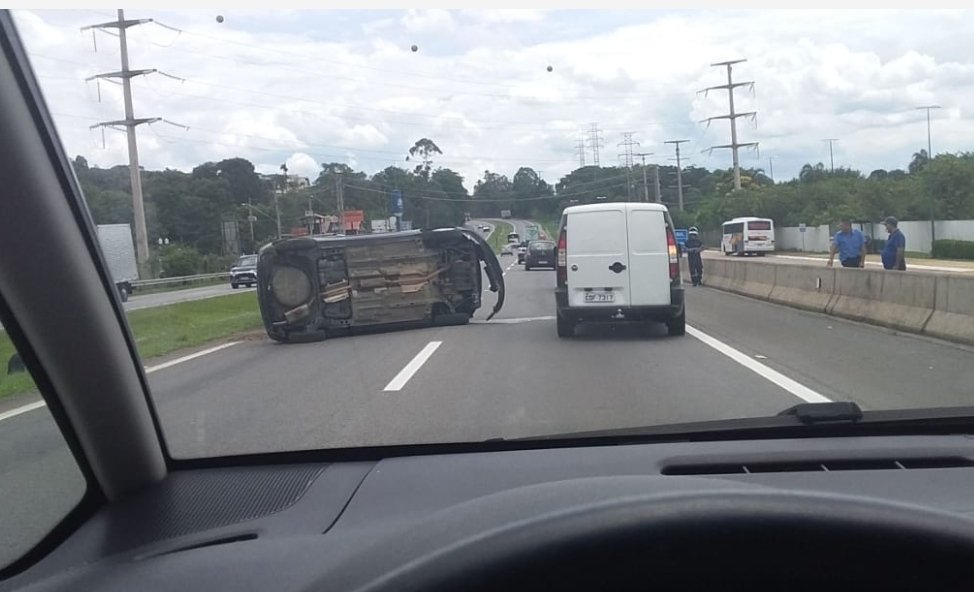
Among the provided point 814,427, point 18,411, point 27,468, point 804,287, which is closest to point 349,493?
point 27,468

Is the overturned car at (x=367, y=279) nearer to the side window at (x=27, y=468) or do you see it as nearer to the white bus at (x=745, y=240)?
the side window at (x=27, y=468)

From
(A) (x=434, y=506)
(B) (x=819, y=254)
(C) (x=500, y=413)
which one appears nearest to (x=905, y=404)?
(C) (x=500, y=413)

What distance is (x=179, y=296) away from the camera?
6785 mm

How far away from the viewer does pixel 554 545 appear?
1951 mm

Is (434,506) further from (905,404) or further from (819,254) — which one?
(819,254)

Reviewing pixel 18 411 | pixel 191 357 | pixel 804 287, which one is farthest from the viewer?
pixel 804 287

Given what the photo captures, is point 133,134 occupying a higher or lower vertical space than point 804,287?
higher

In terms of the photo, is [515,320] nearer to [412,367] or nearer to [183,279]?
[412,367]

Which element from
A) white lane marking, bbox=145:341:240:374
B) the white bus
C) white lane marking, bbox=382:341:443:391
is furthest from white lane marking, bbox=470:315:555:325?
the white bus

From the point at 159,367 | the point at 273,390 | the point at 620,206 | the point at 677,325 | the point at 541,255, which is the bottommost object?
the point at 677,325

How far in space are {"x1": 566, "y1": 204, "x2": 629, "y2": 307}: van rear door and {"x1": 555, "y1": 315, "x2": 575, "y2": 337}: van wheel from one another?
42cm

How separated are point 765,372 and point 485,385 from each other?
2.99 m

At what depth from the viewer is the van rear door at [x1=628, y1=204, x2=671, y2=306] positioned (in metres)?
14.0

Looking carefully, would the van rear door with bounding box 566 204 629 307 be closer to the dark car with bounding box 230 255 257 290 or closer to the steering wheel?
the dark car with bounding box 230 255 257 290
